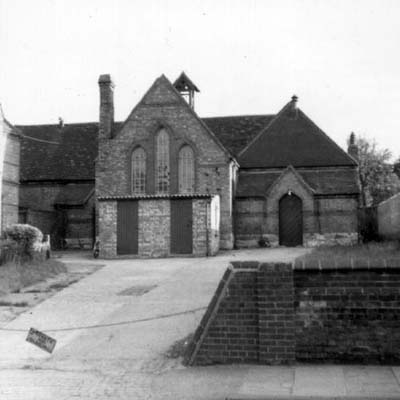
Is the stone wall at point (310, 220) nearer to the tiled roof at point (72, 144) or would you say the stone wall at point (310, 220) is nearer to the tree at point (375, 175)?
the tiled roof at point (72, 144)

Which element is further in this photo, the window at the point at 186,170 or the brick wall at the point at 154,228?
the window at the point at 186,170

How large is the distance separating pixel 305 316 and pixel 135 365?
280 centimetres

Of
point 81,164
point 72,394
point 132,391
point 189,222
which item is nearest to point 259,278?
point 132,391

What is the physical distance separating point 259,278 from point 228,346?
1090 millimetres

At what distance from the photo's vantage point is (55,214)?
116ft

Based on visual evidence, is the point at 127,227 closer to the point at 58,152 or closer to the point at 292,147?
the point at 292,147

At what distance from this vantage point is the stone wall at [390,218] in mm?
25047

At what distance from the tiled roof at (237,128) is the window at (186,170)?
548cm

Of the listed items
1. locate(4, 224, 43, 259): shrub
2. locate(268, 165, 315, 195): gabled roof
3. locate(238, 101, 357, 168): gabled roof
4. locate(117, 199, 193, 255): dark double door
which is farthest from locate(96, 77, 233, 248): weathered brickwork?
locate(4, 224, 43, 259): shrub

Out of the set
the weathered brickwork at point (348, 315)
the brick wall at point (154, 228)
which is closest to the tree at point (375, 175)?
the brick wall at point (154, 228)

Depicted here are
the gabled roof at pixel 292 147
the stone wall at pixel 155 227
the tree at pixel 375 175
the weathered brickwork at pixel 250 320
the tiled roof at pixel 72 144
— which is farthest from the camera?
the tree at pixel 375 175

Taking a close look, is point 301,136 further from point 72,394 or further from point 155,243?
point 72,394

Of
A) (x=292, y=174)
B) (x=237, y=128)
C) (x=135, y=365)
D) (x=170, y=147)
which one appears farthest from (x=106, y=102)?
(x=135, y=365)

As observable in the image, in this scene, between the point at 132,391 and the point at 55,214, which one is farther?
the point at 55,214
